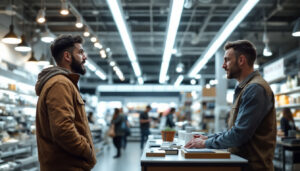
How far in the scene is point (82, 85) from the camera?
24.1m

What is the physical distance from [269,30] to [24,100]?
859cm

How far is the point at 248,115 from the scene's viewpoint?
2.26m

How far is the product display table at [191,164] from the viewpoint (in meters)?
2.08

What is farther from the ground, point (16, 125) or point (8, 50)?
point (8, 50)

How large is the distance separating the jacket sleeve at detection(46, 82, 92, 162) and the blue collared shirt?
981 millimetres

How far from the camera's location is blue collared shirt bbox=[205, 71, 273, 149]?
2.25m

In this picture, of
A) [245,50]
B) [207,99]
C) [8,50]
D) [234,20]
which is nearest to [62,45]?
[245,50]

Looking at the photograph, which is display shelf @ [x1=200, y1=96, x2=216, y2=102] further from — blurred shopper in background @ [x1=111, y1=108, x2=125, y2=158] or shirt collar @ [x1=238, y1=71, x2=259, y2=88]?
shirt collar @ [x1=238, y1=71, x2=259, y2=88]

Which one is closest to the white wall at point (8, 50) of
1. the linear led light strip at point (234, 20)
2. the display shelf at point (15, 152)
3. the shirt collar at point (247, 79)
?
the display shelf at point (15, 152)

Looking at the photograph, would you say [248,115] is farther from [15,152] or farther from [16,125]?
[16,125]

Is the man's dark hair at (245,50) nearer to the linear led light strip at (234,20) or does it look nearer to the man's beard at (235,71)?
the man's beard at (235,71)

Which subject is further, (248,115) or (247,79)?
(247,79)

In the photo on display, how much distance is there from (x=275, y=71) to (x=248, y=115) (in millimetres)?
8248

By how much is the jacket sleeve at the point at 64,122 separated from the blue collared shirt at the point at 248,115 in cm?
98
